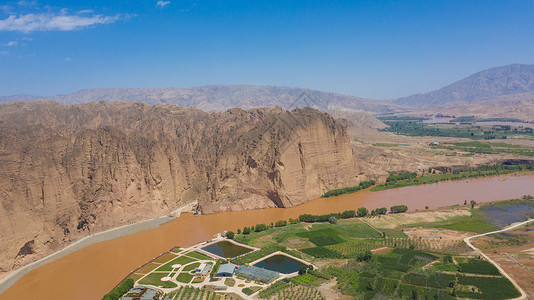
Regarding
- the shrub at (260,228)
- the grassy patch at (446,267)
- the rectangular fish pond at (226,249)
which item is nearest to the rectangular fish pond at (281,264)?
the rectangular fish pond at (226,249)

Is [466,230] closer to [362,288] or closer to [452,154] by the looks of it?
[362,288]

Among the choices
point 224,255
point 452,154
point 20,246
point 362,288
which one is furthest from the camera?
point 452,154

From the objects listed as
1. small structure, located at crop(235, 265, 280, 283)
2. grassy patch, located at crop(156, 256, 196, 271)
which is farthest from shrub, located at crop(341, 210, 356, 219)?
grassy patch, located at crop(156, 256, 196, 271)

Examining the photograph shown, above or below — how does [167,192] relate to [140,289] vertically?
above

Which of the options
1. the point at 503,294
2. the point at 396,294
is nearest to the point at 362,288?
the point at 396,294

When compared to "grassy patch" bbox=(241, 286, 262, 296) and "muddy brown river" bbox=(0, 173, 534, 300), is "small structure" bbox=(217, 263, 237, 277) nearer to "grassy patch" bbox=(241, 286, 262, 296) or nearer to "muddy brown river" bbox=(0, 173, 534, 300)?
"grassy patch" bbox=(241, 286, 262, 296)

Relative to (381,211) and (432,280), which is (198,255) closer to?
(432,280)

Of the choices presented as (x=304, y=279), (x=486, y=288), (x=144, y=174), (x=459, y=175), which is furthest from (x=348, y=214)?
(x=459, y=175)
